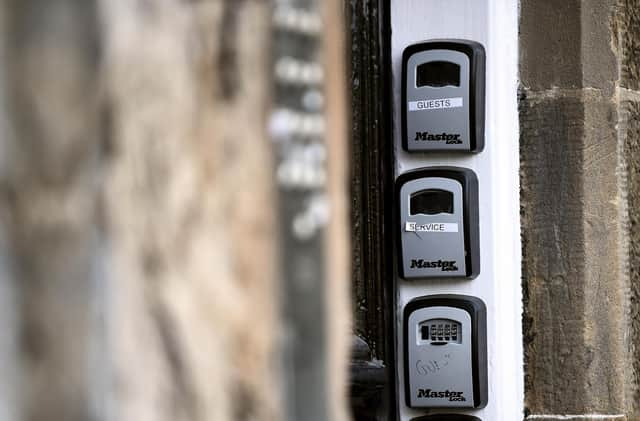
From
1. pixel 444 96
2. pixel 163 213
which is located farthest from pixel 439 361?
pixel 163 213

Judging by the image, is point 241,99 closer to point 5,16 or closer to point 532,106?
point 5,16

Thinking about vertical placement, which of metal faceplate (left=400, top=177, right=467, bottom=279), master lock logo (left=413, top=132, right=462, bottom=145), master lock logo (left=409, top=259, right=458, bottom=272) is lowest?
master lock logo (left=409, top=259, right=458, bottom=272)

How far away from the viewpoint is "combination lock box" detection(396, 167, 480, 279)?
9.99 ft

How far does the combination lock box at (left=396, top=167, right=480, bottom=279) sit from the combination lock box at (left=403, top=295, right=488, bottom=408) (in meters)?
0.09

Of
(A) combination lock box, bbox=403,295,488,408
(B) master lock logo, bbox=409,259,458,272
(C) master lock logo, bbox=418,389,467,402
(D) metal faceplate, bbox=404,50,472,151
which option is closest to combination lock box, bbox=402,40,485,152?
(D) metal faceplate, bbox=404,50,472,151

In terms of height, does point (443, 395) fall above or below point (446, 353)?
below

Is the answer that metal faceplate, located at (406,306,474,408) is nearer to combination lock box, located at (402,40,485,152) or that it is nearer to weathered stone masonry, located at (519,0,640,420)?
weathered stone masonry, located at (519,0,640,420)

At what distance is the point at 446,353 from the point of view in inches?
120

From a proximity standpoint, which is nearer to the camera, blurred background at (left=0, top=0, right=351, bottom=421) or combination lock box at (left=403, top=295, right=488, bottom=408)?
blurred background at (left=0, top=0, right=351, bottom=421)

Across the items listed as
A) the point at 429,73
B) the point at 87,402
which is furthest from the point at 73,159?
the point at 429,73

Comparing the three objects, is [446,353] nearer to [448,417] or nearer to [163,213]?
[448,417]

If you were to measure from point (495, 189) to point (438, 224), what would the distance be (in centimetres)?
20

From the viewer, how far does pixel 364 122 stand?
3.18 metres

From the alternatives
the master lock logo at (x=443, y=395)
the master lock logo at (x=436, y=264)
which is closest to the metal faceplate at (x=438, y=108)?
the master lock logo at (x=436, y=264)
